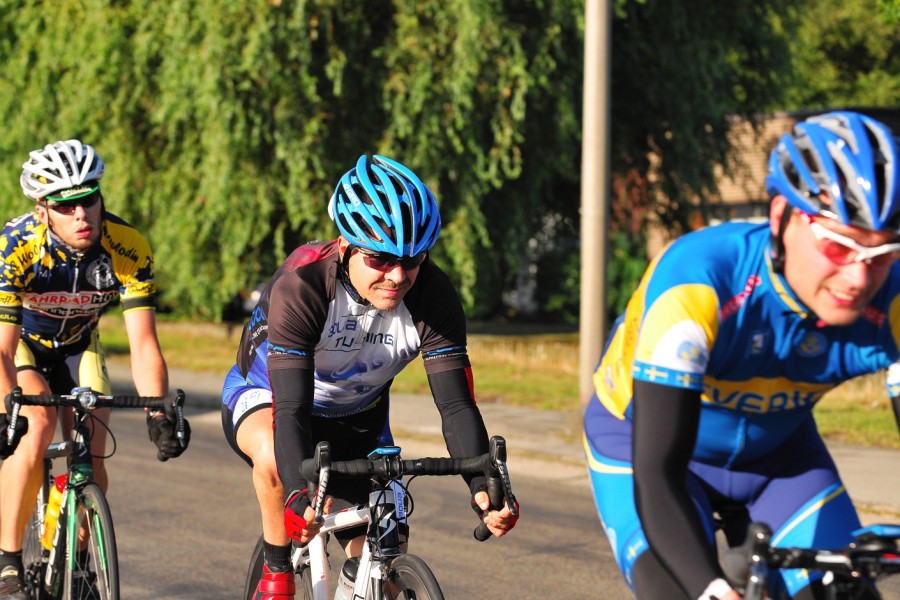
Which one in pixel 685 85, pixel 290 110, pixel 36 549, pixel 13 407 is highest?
pixel 685 85

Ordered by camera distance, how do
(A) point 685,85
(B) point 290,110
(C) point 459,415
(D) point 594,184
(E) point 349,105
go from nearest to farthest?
(C) point 459,415
(D) point 594,184
(B) point 290,110
(E) point 349,105
(A) point 685,85

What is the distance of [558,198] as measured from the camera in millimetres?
22125

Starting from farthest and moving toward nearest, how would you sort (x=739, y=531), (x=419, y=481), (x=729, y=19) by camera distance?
1. (x=729, y=19)
2. (x=419, y=481)
3. (x=739, y=531)

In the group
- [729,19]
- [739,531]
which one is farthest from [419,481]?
[729,19]

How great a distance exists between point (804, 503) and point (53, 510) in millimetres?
3368

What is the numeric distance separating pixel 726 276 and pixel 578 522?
576 centimetres

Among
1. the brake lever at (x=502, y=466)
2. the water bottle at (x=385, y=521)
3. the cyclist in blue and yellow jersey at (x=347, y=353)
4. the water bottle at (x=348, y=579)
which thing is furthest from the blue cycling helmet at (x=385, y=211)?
the water bottle at (x=348, y=579)

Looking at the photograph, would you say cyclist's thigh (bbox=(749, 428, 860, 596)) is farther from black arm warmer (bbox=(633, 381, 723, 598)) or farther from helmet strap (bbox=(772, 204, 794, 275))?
helmet strap (bbox=(772, 204, 794, 275))

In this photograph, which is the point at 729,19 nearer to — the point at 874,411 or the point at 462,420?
the point at 874,411

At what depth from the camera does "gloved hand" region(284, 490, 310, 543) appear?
12.1 ft

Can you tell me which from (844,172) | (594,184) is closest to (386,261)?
(844,172)

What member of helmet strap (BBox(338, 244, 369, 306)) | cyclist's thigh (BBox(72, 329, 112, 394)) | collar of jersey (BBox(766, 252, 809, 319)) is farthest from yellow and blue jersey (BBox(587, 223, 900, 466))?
cyclist's thigh (BBox(72, 329, 112, 394))

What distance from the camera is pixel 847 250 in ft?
8.73

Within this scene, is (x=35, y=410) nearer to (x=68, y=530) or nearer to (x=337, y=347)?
(x=68, y=530)
